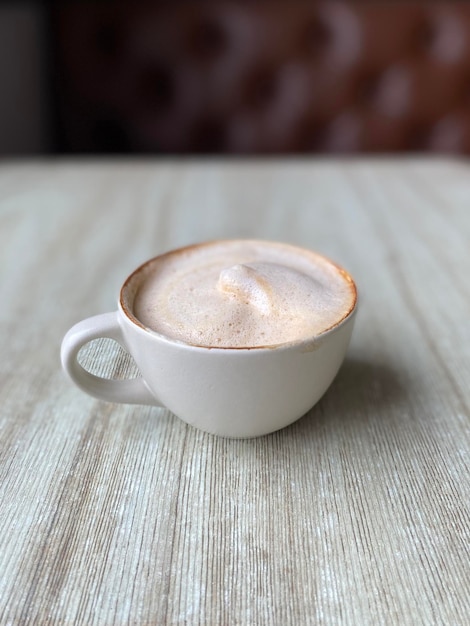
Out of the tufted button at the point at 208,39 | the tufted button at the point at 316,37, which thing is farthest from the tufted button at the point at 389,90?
the tufted button at the point at 208,39

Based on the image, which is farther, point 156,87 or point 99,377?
point 156,87

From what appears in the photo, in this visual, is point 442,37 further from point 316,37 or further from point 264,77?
point 264,77

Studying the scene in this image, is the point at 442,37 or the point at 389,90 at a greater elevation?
the point at 442,37

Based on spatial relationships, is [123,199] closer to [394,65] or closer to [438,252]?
[438,252]

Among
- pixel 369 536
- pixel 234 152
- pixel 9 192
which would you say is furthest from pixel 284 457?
pixel 234 152

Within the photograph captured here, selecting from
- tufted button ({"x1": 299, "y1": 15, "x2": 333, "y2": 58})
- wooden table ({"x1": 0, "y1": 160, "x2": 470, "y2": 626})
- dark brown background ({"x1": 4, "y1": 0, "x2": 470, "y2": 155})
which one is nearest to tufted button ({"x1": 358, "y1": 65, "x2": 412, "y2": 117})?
dark brown background ({"x1": 4, "y1": 0, "x2": 470, "y2": 155})

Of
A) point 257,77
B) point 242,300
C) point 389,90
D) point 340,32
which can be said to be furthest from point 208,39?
point 242,300
